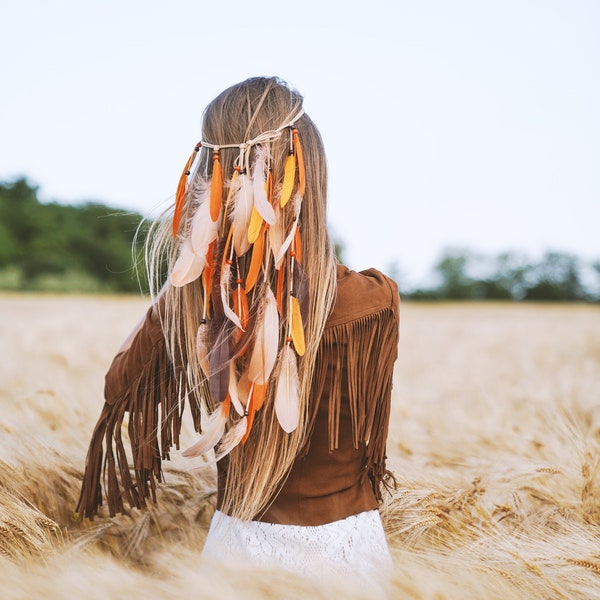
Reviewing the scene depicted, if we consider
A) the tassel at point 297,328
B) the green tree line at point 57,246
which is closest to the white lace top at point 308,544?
the tassel at point 297,328

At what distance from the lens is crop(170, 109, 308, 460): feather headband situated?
125cm

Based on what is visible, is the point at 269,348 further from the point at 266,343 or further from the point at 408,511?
the point at 408,511

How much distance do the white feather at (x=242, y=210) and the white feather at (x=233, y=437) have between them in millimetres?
317

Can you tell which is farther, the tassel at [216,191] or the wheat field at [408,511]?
the tassel at [216,191]

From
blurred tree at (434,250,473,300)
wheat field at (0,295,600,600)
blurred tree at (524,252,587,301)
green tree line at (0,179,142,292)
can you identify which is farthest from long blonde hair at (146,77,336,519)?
blurred tree at (434,250,473,300)

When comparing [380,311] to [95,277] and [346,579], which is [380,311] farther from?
[95,277]

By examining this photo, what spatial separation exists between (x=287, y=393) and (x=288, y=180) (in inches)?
15.1

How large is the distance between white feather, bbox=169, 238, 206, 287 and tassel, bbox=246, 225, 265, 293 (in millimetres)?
86

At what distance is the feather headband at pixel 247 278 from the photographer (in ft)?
4.11

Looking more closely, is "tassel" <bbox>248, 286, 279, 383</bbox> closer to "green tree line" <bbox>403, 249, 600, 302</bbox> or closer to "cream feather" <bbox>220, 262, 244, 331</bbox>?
"cream feather" <bbox>220, 262, 244, 331</bbox>

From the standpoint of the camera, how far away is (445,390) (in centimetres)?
370

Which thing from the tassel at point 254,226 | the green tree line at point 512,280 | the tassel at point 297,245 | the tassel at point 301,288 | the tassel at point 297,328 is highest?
the tassel at point 254,226

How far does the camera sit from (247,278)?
127 centimetres

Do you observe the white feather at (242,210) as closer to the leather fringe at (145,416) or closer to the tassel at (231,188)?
the tassel at (231,188)
